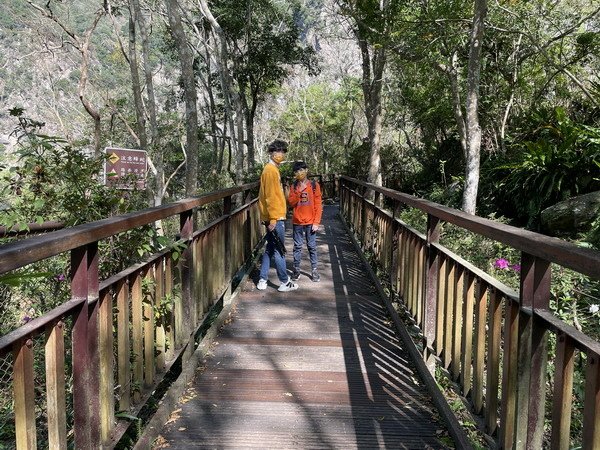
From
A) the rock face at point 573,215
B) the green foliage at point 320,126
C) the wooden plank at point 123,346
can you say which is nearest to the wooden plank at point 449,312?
the wooden plank at point 123,346

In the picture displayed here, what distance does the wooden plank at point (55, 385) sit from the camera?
1.84m

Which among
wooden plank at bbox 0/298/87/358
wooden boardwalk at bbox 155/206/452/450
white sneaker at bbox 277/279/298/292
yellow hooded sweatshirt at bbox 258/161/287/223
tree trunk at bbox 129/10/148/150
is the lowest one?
wooden boardwalk at bbox 155/206/452/450

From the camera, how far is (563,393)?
171 centimetres

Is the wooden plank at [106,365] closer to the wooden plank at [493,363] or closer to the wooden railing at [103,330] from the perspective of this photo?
the wooden railing at [103,330]

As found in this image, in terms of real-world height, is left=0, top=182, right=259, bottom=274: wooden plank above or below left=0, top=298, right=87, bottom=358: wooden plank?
above

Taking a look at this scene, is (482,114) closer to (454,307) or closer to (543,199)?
(543,199)

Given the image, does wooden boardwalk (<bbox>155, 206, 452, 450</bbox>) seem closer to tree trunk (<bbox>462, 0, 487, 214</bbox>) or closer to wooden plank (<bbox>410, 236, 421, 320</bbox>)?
wooden plank (<bbox>410, 236, 421, 320</bbox>)

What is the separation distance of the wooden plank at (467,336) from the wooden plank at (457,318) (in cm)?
13

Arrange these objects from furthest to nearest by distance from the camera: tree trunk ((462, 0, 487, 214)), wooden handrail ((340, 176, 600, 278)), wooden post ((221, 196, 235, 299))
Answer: tree trunk ((462, 0, 487, 214)) → wooden post ((221, 196, 235, 299)) → wooden handrail ((340, 176, 600, 278))

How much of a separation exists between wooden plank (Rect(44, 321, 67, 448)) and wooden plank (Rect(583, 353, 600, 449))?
5.39 ft

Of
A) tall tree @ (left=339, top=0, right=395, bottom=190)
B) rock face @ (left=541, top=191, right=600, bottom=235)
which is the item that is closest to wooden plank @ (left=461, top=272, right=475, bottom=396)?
rock face @ (left=541, top=191, right=600, bottom=235)

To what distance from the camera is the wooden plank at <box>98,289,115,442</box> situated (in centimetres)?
225

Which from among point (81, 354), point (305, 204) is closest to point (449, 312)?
point (81, 354)

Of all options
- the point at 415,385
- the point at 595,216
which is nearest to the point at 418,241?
the point at 415,385
